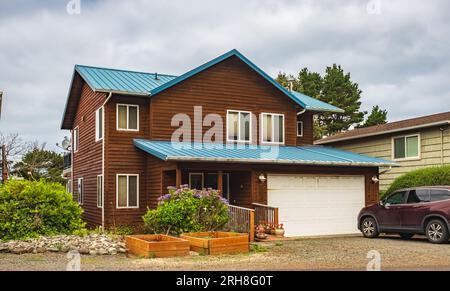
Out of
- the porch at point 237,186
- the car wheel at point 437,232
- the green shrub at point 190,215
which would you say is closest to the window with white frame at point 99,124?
the porch at point 237,186

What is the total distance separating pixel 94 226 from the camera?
23.8 m

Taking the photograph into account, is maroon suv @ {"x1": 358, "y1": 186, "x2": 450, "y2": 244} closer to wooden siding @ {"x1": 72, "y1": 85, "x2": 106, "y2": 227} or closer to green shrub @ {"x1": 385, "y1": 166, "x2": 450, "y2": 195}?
green shrub @ {"x1": 385, "y1": 166, "x2": 450, "y2": 195}

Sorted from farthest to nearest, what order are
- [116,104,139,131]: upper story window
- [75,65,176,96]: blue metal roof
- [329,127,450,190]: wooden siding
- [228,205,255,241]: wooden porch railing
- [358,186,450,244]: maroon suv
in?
[329,127,450,190]: wooden siding, [116,104,139,131]: upper story window, [75,65,176,96]: blue metal roof, [228,205,255,241]: wooden porch railing, [358,186,450,244]: maroon suv

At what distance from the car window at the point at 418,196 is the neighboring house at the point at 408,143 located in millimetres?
5749

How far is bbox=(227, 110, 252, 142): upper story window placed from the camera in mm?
23922

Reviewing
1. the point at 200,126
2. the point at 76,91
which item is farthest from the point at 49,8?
the point at 76,91

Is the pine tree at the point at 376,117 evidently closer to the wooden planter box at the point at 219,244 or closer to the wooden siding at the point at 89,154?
the wooden siding at the point at 89,154

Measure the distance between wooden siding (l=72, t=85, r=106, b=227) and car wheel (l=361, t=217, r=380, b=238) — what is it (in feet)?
33.9

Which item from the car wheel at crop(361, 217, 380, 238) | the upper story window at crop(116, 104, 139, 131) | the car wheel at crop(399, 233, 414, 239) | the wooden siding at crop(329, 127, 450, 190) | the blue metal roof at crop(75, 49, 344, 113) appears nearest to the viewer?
the car wheel at crop(361, 217, 380, 238)

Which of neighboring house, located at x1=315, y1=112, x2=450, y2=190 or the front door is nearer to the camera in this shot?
the front door

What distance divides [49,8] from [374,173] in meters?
15.6

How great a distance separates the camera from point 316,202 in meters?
22.9

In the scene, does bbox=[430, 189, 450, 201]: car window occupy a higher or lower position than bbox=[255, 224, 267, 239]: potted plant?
higher

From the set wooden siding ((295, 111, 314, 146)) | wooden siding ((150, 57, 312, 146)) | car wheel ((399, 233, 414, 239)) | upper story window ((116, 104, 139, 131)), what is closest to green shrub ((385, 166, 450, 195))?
car wheel ((399, 233, 414, 239))
